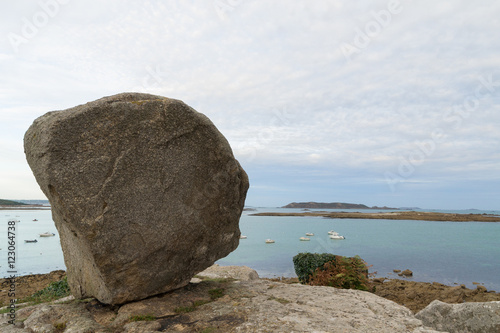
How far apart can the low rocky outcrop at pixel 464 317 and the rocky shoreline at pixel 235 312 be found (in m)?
0.20

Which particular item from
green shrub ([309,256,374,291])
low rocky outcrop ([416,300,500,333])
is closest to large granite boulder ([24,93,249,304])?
low rocky outcrop ([416,300,500,333])

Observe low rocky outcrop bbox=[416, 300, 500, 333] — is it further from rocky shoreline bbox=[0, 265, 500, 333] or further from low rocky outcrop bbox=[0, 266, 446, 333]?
low rocky outcrop bbox=[0, 266, 446, 333]

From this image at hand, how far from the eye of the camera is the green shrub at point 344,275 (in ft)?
38.3

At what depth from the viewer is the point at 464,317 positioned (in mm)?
7004

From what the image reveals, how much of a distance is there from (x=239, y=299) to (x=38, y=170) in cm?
498

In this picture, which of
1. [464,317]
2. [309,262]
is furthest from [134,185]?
[309,262]

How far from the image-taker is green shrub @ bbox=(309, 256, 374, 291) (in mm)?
11686

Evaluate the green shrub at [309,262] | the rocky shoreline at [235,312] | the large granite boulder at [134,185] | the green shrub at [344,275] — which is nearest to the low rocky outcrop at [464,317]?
the rocky shoreline at [235,312]

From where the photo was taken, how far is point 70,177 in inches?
236

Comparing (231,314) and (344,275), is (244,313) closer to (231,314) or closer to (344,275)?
(231,314)

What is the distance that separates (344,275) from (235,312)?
6.50 m

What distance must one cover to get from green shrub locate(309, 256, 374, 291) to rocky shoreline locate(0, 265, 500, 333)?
3.62m

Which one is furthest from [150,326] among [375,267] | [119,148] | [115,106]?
[375,267]

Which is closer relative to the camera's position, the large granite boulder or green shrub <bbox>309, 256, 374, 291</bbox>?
the large granite boulder
